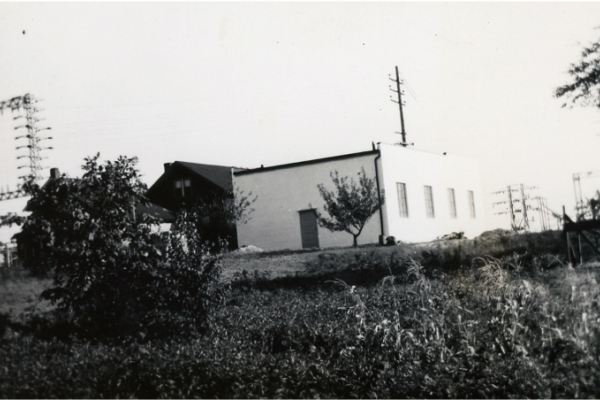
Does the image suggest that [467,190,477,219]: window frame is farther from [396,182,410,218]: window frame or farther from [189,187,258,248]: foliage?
[189,187,258,248]: foliage

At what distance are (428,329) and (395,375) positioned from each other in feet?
4.42

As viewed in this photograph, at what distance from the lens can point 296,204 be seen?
91.6 feet

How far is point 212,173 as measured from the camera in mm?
38250

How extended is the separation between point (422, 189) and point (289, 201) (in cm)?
646

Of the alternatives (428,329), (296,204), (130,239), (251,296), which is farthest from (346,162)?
(428,329)

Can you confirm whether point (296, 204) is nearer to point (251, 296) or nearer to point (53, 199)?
point (251, 296)

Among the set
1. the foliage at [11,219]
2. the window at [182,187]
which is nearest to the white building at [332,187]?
the window at [182,187]

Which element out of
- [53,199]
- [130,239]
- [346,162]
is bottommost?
[130,239]

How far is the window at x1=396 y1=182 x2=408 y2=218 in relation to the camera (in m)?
27.5

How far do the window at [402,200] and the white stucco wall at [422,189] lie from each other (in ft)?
0.64

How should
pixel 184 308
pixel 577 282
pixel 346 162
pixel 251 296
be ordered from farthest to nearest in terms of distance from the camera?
pixel 346 162
pixel 251 296
pixel 184 308
pixel 577 282

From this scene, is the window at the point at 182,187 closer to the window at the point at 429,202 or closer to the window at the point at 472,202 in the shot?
the window at the point at 429,202

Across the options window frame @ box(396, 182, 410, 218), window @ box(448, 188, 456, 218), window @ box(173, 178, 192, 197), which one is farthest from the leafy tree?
window @ box(173, 178, 192, 197)

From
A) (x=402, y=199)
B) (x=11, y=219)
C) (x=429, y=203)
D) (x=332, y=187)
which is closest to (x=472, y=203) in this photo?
(x=429, y=203)
